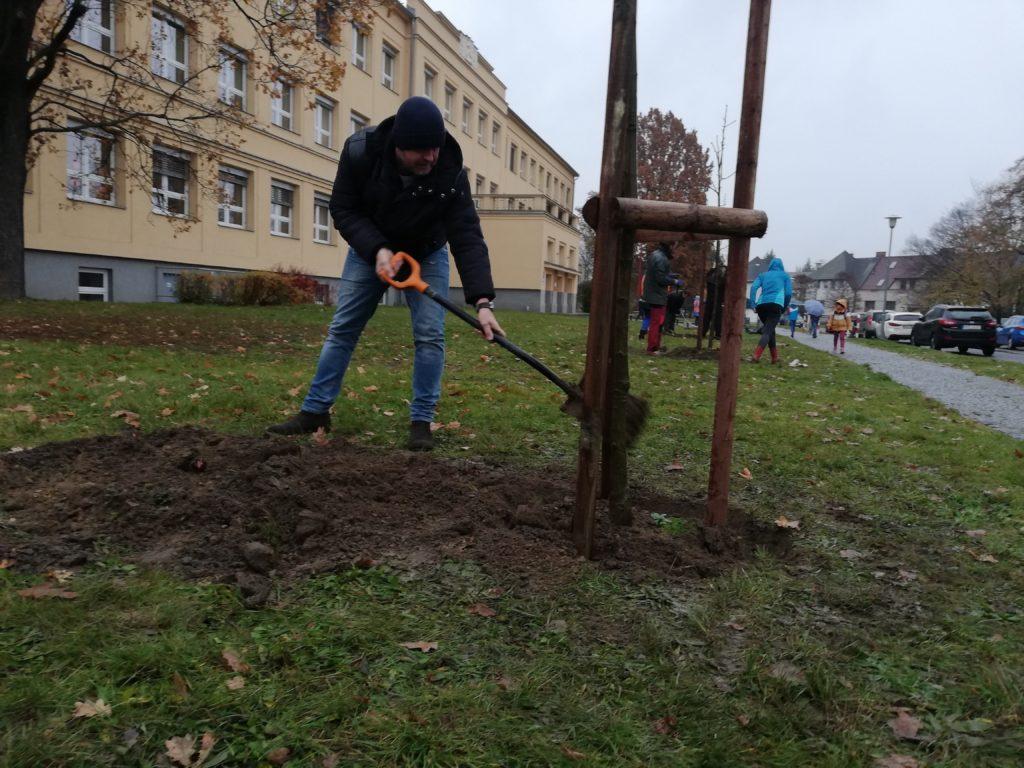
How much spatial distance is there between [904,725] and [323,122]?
28838 mm

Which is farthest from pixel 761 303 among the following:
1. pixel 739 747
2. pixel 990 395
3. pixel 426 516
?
pixel 739 747

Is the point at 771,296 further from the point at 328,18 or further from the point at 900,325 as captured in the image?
the point at 900,325

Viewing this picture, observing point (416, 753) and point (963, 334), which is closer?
point (416, 753)

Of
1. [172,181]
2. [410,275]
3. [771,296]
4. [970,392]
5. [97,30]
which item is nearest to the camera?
[410,275]

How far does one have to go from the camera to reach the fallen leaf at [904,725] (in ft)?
5.74

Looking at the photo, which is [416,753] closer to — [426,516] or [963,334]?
[426,516]

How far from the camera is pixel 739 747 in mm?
1685

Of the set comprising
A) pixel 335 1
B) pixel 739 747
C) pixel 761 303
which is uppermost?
pixel 335 1

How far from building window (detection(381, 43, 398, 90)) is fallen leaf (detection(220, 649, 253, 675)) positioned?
31645mm

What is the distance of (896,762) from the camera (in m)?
1.64

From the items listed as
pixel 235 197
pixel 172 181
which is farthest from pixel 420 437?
pixel 235 197

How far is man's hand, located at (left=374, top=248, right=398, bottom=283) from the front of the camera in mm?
3555

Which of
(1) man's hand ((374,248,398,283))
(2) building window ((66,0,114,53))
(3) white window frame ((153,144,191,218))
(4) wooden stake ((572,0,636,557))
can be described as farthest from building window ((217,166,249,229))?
(4) wooden stake ((572,0,636,557))

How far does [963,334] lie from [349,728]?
2501cm
